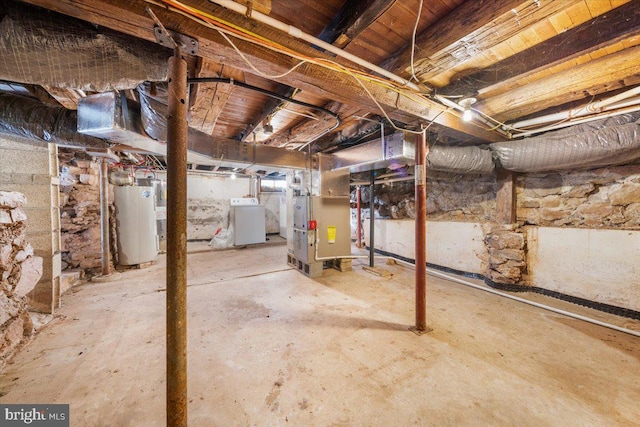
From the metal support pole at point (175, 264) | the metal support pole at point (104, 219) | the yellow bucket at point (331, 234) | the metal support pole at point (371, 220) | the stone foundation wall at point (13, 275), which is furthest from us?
the metal support pole at point (371, 220)

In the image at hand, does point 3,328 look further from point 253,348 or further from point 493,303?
point 493,303

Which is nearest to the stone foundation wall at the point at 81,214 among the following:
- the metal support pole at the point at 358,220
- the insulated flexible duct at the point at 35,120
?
the insulated flexible duct at the point at 35,120

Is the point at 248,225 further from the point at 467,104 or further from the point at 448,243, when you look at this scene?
the point at 467,104

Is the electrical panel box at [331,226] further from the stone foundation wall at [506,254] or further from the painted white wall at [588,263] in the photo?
the painted white wall at [588,263]

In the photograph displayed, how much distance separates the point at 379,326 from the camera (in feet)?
6.82

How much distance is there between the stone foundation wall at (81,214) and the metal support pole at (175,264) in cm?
345

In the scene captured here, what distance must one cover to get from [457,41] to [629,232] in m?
2.57

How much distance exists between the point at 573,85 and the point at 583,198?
4.99 feet

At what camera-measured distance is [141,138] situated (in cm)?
189

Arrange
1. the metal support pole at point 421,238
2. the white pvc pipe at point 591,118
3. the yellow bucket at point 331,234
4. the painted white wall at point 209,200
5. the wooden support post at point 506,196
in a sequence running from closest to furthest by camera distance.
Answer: the white pvc pipe at point 591,118, the metal support pole at point 421,238, the wooden support post at point 506,196, the yellow bucket at point 331,234, the painted white wall at point 209,200

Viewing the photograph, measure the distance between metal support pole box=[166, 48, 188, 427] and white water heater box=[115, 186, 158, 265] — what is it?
3.56 meters

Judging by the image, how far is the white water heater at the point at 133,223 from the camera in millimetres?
3633

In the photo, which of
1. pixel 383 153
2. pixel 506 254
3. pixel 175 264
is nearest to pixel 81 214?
pixel 175 264

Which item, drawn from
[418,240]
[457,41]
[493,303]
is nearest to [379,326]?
[418,240]
